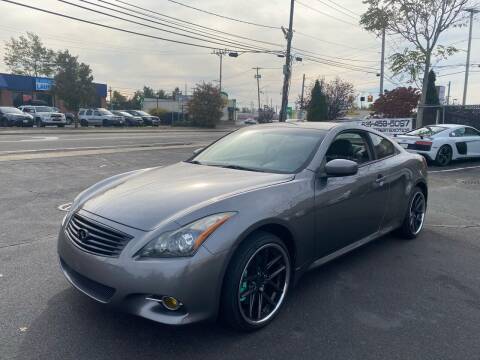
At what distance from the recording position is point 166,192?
3.17m

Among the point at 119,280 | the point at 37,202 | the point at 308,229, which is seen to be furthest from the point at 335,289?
the point at 37,202

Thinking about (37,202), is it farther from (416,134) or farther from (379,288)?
(416,134)

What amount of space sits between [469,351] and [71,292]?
10.1 feet

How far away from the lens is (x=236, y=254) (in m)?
2.86

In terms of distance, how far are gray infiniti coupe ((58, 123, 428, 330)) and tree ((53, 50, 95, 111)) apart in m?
35.0

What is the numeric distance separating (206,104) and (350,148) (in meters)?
45.6

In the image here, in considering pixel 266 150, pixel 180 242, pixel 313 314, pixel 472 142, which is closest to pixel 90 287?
pixel 180 242

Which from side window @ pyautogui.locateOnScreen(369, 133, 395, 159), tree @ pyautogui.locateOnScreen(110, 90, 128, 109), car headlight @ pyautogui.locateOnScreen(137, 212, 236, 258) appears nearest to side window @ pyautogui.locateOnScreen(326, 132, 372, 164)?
side window @ pyautogui.locateOnScreen(369, 133, 395, 159)

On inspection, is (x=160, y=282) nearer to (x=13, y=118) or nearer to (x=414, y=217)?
(x=414, y=217)

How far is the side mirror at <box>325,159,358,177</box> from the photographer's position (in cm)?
356

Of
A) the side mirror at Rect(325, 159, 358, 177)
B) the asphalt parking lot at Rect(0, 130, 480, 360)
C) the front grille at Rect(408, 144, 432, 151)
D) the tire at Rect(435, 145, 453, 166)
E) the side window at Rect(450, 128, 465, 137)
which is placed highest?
the side window at Rect(450, 128, 465, 137)

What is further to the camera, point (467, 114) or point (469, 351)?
point (467, 114)

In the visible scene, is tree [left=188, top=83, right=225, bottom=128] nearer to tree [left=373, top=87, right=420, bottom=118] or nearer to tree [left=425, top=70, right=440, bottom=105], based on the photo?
tree [left=373, top=87, right=420, bottom=118]

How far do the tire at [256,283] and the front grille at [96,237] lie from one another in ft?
2.45
